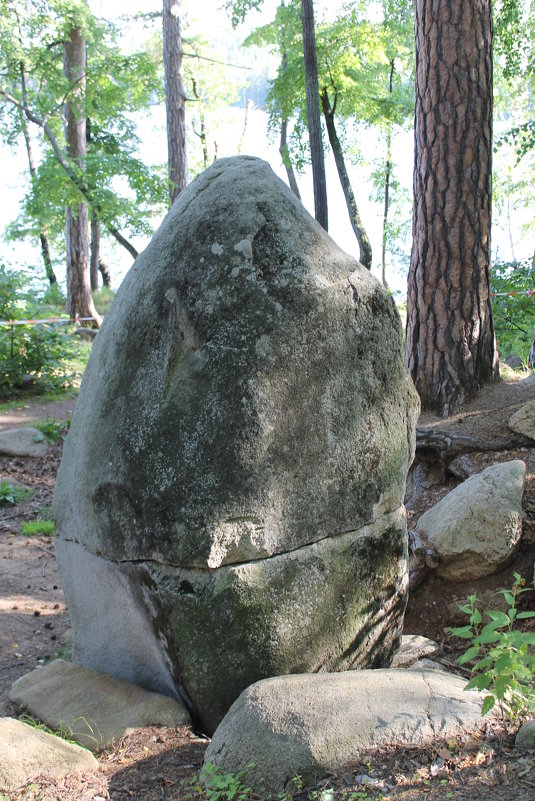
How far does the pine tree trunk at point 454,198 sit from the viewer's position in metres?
6.00

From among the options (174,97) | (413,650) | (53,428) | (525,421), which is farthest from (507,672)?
(174,97)

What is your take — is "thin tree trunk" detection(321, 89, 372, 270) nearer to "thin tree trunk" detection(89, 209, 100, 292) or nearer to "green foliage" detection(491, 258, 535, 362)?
"green foliage" detection(491, 258, 535, 362)

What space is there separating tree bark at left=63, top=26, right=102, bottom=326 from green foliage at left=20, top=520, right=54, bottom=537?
9237mm

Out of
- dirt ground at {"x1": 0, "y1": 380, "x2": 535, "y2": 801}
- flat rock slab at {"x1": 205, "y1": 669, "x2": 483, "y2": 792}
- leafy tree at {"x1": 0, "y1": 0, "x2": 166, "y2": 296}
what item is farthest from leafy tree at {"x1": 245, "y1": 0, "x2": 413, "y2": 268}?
flat rock slab at {"x1": 205, "y1": 669, "x2": 483, "y2": 792}

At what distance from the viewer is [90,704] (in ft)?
10.6

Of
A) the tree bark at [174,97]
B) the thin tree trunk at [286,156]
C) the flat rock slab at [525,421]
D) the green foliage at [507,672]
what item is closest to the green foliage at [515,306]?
the flat rock slab at [525,421]

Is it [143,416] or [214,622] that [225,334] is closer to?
[143,416]

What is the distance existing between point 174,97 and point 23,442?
8434mm

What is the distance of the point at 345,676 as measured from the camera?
112 inches

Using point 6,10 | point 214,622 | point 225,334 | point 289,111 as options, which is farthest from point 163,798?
point 6,10

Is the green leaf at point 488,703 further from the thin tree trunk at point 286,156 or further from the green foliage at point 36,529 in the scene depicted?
the thin tree trunk at point 286,156

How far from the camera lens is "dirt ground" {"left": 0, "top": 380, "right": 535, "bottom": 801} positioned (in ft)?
7.63

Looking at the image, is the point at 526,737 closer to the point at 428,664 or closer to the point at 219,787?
the point at 219,787

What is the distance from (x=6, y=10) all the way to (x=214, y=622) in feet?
51.5
